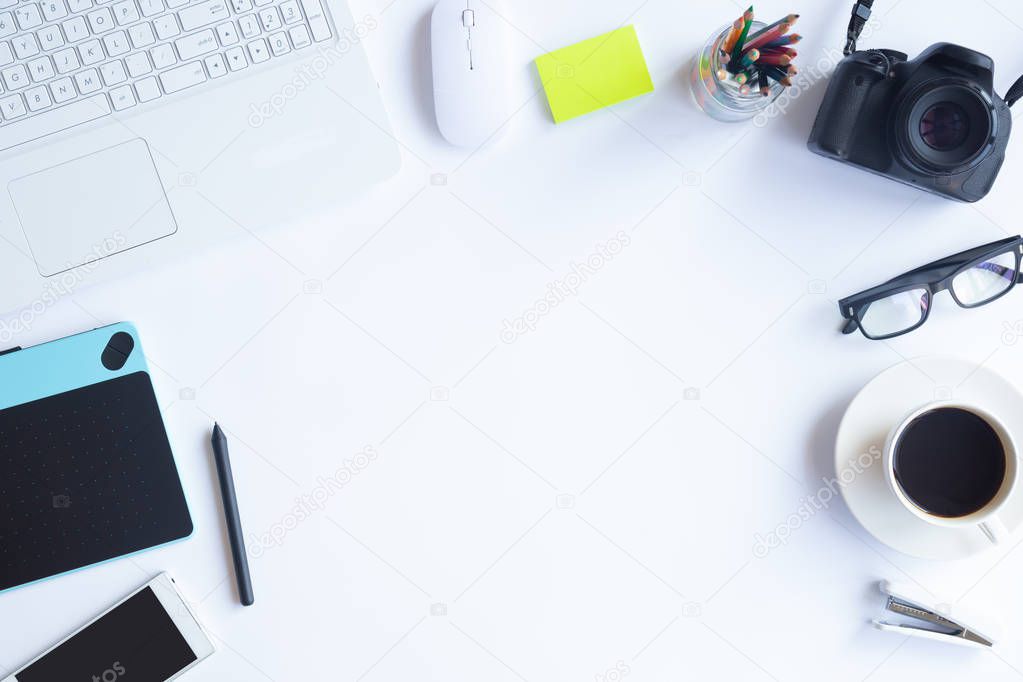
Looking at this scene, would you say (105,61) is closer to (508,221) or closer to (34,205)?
(34,205)

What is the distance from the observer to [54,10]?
2.41ft

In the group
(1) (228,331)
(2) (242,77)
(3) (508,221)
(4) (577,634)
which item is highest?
(2) (242,77)

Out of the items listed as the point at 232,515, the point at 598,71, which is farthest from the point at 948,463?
the point at 232,515

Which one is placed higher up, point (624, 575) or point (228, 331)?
point (228, 331)

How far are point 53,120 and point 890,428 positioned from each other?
994 mm

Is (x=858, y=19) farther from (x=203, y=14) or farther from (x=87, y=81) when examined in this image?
(x=87, y=81)

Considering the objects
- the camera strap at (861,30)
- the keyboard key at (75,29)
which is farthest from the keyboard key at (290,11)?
the camera strap at (861,30)

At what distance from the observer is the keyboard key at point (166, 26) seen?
74 cm

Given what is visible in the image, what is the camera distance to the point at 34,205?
770mm

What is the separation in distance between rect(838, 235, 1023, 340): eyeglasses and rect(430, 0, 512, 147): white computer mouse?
0.47 meters

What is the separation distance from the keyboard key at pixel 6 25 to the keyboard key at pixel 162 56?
143 millimetres

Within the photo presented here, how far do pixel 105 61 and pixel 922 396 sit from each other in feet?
3.21

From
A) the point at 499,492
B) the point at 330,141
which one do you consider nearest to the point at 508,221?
the point at 330,141

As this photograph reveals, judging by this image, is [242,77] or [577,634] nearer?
[242,77]
